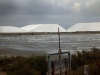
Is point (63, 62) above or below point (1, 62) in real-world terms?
above

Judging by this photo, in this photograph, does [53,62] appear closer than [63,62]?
Yes

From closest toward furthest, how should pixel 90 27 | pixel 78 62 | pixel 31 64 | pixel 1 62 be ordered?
pixel 31 64, pixel 78 62, pixel 1 62, pixel 90 27

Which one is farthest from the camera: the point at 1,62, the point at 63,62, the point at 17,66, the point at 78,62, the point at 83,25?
the point at 83,25

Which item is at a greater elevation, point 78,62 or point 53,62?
point 53,62

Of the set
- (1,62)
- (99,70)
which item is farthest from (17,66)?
(1,62)

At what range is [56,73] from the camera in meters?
8.23

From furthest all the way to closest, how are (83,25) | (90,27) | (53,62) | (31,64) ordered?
(83,25) → (90,27) → (31,64) → (53,62)

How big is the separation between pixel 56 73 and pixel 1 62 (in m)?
10.1

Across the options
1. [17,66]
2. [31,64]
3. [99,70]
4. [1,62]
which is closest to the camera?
[99,70]

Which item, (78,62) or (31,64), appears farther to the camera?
(78,62)

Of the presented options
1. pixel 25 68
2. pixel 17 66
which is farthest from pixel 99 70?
pixel 17 66

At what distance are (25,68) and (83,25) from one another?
192266mm

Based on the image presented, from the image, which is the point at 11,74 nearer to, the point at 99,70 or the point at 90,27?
the point at 99,70

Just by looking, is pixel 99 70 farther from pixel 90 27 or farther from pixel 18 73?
pixel 90 27
